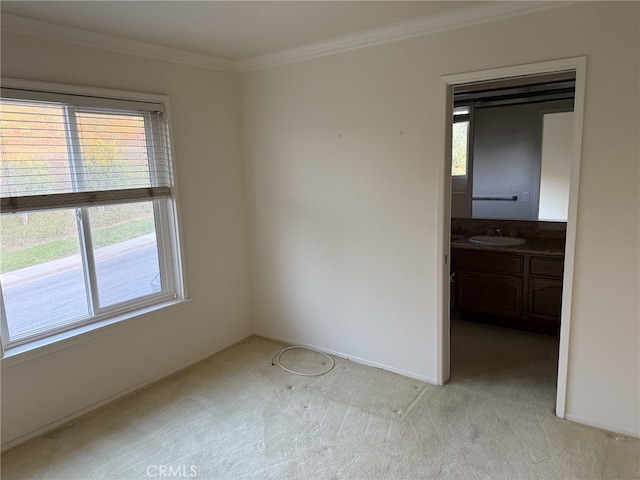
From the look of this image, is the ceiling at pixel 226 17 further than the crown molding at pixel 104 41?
No

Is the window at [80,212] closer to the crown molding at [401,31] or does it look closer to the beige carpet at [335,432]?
the beige carpet at [335,432]

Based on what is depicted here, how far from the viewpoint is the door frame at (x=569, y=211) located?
7.48ft

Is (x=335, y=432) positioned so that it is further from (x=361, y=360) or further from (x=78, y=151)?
(x=78, y=151)

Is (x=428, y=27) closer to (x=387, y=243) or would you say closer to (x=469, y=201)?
(x=387, y=243)

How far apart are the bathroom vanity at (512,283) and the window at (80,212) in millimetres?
2632

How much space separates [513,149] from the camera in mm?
4117

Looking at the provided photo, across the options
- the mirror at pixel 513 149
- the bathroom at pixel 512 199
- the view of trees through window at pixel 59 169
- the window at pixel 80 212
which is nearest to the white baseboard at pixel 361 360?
the window at pixel 80 212

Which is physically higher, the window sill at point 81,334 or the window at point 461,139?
the window at point 461,139

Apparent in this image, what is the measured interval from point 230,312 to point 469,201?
8.75 ft

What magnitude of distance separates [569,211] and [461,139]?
2.16 meters

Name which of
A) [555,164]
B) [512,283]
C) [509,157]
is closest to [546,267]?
[512,283]

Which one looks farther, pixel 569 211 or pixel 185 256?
pixel 185 256

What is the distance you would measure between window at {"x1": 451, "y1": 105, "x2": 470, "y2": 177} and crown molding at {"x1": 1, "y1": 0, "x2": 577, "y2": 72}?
5.81 feet

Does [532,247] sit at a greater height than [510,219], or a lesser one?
lesser
